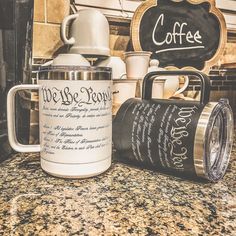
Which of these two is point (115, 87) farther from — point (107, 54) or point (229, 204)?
point (229, 204)

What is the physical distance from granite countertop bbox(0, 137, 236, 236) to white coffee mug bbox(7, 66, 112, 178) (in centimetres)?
4

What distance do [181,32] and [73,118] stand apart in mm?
668

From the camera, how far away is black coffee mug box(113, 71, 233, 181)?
1.47 feet

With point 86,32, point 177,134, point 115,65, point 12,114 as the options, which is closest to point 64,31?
point 86,32

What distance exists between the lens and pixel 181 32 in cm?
96

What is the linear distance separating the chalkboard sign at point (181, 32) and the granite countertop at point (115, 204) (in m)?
0.54

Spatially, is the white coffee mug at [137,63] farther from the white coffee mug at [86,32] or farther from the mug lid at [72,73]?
the mug lid at [72,73]

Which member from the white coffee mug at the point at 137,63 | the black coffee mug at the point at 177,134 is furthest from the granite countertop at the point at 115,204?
the white coffee mug at the point at 137,63

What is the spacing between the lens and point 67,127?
44 cm

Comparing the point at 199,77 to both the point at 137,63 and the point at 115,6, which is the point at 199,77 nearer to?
the point at 137,63

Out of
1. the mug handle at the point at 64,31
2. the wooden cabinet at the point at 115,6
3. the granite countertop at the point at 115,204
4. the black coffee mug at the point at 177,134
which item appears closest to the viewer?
the granite countertop at the point at 115,204

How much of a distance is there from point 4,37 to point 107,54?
0.29m

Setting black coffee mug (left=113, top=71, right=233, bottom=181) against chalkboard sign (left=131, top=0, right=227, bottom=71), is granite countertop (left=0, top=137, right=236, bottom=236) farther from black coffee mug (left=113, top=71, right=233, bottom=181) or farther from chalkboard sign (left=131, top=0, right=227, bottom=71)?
chalkboard sign (left=131, top=0, right=227, bottom=71)

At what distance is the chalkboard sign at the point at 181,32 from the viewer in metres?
0.91
